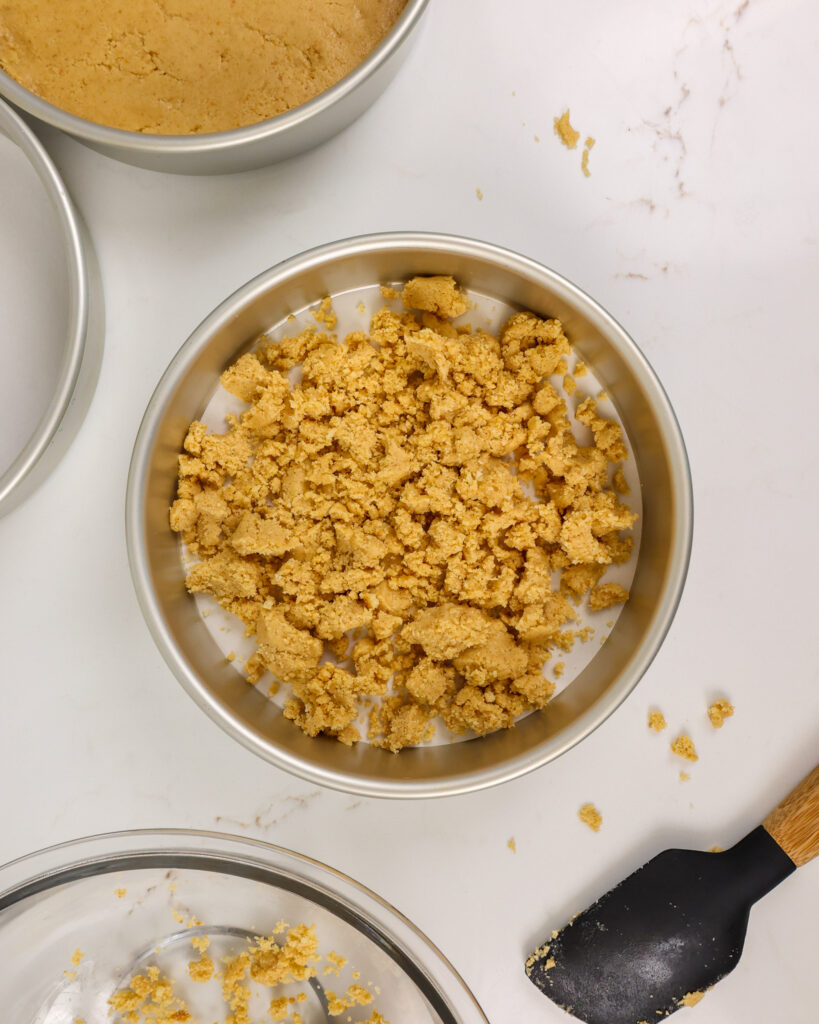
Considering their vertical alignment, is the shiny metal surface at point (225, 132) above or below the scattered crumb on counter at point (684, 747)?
above

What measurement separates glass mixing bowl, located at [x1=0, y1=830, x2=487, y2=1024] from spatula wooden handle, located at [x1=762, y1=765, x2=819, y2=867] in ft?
1.29

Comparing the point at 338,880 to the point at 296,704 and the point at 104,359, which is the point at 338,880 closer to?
the point at 296,704

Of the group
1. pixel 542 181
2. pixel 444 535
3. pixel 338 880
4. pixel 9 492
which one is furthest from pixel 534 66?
pixel 338 880

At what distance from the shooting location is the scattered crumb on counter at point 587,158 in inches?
35.6

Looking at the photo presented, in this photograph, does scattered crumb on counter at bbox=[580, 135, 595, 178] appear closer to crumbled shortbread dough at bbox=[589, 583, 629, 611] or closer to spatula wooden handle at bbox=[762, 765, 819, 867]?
crumbled shortbread dough at bbox=[589, 583, 629, 611]

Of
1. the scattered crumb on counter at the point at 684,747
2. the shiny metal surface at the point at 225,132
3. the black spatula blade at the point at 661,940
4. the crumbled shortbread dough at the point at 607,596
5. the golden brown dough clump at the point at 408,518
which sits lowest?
the black spatula blade at the point at 661,940

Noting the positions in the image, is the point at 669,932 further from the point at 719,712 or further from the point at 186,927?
the point at 186,927

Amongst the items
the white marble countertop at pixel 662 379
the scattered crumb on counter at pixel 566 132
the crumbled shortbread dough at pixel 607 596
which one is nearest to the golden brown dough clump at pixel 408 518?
the crumbled shortbread dough at pixel 607 596

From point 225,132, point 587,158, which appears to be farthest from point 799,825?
point 225,132

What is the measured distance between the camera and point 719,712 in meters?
0.89

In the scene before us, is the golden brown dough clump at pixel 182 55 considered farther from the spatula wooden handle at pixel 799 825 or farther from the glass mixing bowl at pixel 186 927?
the spatula wooden handle at pixel 799 825

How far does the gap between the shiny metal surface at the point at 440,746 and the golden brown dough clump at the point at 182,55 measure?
0.19 metres

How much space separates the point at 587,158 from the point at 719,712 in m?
0.68

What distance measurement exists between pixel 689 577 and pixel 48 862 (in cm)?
80
